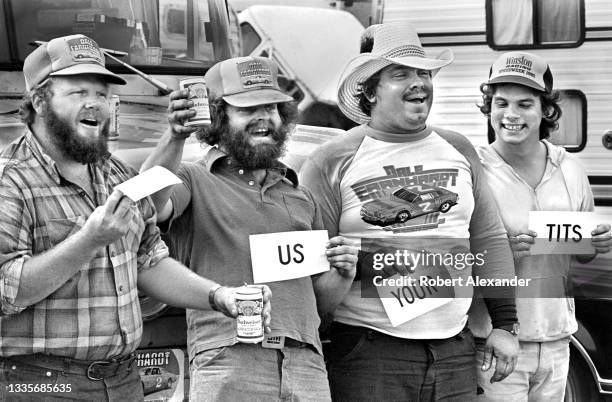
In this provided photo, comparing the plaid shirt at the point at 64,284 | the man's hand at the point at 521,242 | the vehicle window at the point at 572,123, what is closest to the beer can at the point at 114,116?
the plaid shirt at the point at 64,284

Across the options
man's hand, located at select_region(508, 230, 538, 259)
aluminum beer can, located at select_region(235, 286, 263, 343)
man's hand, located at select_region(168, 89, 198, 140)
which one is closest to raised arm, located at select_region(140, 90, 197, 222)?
man's hand, located at select_region(168, 89, 198, 140)

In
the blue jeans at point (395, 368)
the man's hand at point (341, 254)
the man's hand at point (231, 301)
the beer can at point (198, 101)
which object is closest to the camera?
the man's hand at point (231, 301)

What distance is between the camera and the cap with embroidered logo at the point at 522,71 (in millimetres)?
4461

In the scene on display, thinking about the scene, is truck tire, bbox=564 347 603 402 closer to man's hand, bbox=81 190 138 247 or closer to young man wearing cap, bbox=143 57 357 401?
young man wearing cap, bbox=143 57 357 401

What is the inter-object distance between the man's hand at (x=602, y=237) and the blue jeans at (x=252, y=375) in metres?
1.47

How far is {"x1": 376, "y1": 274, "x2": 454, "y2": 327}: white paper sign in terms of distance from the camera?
4.05 m

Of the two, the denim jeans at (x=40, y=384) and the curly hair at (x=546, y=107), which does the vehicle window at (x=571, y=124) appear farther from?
the denim jeans at (x=40, y=384)

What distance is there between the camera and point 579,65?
475 centimetres

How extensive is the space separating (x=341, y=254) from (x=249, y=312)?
2.00 feet

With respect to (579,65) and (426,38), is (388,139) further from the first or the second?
(579,65)

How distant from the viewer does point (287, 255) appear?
378 centimetres

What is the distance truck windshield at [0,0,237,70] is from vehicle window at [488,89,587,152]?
1.35 metres

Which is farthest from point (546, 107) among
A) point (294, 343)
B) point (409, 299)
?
point (294, 343)

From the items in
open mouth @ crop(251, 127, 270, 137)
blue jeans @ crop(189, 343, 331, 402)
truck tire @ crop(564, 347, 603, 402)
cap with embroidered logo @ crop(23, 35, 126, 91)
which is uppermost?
cap with embroidered logo @ crop(23, 35, 126, 91)
